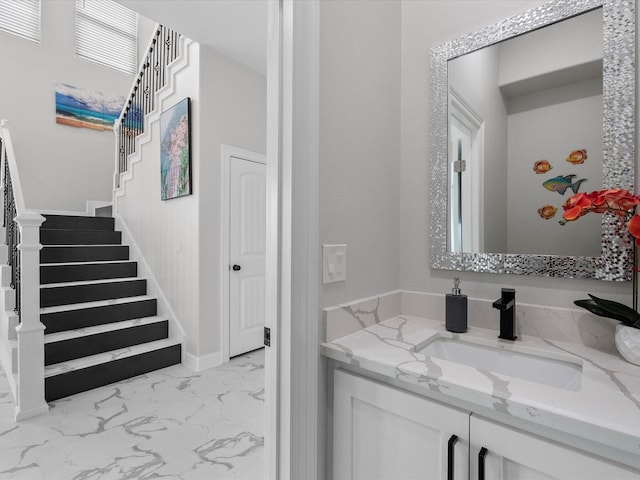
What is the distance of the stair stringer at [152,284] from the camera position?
10.4 ft

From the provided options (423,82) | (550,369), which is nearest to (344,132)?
(423,82)

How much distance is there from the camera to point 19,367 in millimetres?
2109

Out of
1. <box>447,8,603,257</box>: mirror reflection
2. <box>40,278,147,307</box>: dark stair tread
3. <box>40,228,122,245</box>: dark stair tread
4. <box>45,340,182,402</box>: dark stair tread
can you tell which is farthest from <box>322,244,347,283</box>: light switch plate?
<box>40,228,122,245</box>: dark stair tread

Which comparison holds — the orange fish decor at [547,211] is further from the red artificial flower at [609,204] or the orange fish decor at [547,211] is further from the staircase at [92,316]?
the staircase at [92,316]

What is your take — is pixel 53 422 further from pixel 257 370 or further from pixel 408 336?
pixel 408 336

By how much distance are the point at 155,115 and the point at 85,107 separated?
73.8 inches

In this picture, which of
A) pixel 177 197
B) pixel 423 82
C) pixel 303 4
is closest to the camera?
pixel 303 4

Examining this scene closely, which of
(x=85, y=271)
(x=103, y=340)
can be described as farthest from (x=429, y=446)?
(x=85, y=271)

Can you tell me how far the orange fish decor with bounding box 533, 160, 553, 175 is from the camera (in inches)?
42.4

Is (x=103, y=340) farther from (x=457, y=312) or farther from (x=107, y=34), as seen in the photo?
(x=107, y=34)

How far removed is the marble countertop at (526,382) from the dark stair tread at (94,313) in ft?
9.24

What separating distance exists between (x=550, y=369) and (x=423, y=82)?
1.07 m

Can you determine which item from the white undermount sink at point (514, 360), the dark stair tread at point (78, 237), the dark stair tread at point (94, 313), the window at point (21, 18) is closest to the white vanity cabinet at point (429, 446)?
the white undermount sink at point (514, 360)

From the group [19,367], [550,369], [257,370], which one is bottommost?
[257,370]
